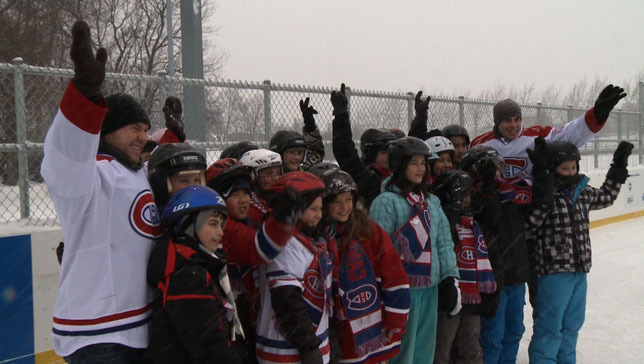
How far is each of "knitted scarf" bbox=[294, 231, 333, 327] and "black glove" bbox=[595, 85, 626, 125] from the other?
3177 mm

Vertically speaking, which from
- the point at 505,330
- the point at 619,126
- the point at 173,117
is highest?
the point at 619,126

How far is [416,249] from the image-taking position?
3.34 metres

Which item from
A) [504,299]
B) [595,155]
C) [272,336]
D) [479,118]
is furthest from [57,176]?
[595,155]

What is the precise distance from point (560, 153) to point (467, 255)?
1289 mm

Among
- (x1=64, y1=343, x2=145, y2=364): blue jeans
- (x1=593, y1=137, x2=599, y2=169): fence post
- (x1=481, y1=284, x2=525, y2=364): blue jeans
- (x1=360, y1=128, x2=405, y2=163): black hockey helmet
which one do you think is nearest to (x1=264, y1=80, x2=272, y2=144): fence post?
(x1=360, y1=128, x2=405, y2=163): black hockey helmet

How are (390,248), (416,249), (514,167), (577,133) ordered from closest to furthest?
(390,248) < (416,249) < (514,167) < (577,133)

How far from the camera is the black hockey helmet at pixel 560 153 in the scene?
4121 mm

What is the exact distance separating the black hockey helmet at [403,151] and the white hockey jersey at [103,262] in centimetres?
196

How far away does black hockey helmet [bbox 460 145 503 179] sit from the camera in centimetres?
397

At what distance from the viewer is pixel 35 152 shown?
4133 mm

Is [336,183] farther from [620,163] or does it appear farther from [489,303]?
[620,163]

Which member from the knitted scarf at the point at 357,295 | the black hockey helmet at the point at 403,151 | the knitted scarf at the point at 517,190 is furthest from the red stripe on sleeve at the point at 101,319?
the knitted scarf at the point at 517,190

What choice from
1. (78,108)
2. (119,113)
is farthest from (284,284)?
(78,108)

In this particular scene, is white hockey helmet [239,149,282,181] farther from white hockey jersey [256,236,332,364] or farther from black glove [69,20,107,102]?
black glove [69,20,107,102]
